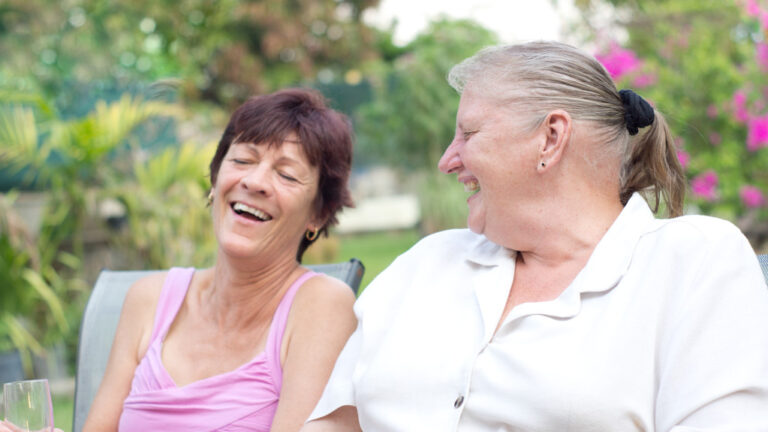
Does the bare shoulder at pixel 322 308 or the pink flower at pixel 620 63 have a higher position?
the bare shoulder at pixel 322 308

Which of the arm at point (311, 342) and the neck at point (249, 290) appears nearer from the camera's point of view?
the arm at point (311, 342)

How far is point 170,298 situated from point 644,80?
534 cm

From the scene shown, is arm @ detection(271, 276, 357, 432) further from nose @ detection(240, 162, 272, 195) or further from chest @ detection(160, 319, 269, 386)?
nose @ detection(240, 162, 272, 195)

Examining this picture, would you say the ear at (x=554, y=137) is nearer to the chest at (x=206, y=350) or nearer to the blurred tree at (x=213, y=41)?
the chest at (x=206, y=350)

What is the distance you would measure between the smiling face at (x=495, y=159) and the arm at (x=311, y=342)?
1.76 ft

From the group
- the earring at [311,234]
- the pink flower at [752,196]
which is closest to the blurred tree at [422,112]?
the pink flower at [752,196]

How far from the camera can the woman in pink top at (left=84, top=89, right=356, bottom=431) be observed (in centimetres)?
230

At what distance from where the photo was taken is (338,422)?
2.06m

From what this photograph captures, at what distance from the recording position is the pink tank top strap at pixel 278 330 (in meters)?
2.31

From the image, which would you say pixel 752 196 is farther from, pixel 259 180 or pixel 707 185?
pixel 259 180

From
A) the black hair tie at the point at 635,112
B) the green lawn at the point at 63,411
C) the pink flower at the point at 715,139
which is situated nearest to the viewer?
the black hair tie at the point at 635,112

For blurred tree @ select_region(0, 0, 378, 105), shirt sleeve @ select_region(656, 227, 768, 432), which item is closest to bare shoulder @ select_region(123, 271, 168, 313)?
shirt sleeve @ select_region(656, 227, 768, 432)

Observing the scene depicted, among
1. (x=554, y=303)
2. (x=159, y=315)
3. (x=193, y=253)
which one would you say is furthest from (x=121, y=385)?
(x=193, y=253)

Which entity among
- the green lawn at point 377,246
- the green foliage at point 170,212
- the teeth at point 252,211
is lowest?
the green lawn at point 377,246
